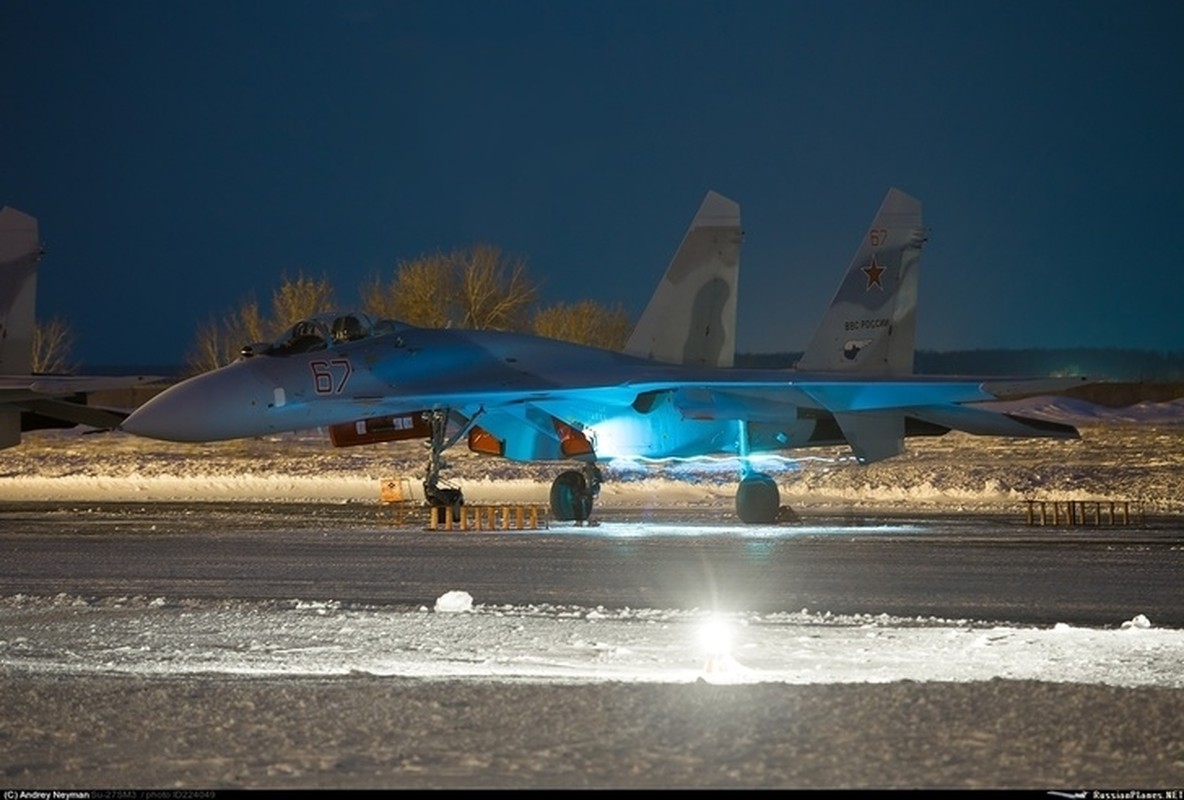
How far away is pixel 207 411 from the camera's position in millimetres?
20609

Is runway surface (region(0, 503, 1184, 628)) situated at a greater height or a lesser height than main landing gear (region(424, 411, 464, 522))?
lesser

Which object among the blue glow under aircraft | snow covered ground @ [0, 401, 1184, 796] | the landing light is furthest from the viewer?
the blue glow under aircraft

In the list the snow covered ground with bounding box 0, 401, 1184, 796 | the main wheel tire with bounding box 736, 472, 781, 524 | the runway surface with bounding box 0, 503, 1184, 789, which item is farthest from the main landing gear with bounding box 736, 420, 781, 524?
the snow covered ground with bounding box 0, 401, 1184, 796

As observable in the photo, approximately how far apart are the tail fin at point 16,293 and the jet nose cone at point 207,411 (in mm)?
7767

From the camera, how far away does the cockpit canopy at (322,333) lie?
21648mm

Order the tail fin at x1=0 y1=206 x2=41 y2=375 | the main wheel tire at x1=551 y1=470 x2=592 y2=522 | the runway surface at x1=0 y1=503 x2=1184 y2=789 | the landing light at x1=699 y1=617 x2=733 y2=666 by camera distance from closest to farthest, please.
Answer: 1. the runway surface at x1=0 y1=503 x2=1184 y2=789
2. the landing light at x1=699 y1=617 x2=733 y2=666
3. the main wheel tire at x1=551 y1=470 x2=592 y2=522
4. the tail fin at x1=0 y1=206 x2=41 y2=375

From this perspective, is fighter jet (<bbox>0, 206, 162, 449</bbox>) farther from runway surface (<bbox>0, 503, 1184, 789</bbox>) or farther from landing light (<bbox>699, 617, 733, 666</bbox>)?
landing light (<bbox>699, 617, 733, 666</bbox>)

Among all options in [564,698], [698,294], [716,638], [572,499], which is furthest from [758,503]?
[564,698]

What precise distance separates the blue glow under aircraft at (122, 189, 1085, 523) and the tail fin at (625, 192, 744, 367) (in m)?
1.83

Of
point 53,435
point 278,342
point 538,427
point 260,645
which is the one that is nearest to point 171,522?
point 278,342

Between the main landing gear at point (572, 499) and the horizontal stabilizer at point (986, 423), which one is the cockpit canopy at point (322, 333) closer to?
the main landing gear at point (572, 499)

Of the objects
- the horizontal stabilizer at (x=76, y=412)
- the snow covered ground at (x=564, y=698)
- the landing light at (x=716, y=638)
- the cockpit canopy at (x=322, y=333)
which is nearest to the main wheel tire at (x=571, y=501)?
the cockpit canopy at (x=322, y=333)

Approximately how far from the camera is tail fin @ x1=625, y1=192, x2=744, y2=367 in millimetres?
26203

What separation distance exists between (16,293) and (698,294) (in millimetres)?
10914
